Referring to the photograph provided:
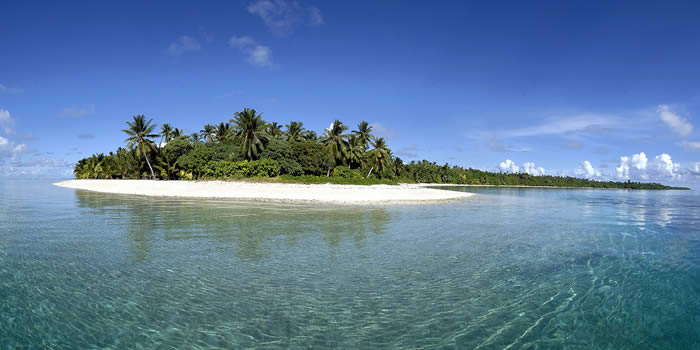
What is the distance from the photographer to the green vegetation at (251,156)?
5891cm

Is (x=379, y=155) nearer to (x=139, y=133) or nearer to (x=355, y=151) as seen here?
(x=355, y=151)

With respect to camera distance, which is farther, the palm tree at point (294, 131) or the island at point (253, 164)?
the palm tree at point (294, 131)

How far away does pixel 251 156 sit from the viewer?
61.1 m

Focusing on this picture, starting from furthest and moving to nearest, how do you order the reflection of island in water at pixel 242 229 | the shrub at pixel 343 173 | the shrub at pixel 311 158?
the shrub at pixel 343 173, the shrub at pixel 311 158, the reflection of island in water at pixel 242 229

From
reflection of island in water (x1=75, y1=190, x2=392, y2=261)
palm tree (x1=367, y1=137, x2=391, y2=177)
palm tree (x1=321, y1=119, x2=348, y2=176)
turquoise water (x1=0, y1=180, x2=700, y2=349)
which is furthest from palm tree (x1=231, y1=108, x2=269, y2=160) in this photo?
turquoise water (x1=0, y1=180, x2=700, y2=349)

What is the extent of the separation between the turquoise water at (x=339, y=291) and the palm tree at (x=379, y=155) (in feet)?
194

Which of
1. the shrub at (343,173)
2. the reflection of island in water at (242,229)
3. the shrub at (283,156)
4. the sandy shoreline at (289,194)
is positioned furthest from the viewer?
the shrub at (343,173)

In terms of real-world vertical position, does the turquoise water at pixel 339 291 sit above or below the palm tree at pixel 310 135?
below

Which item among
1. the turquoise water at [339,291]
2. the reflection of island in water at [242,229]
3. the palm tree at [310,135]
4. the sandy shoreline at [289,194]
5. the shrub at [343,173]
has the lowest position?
the turquoise water at [339,291]

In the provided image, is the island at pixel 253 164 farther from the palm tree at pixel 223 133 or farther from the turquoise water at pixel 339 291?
the turquoise water at pixel 339 291

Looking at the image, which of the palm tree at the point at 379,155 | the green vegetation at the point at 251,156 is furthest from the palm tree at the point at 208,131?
the palm tree at the point at 379,155

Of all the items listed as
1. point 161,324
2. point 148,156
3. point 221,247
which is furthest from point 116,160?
point 161,324

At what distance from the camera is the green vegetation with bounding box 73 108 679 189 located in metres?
58.9

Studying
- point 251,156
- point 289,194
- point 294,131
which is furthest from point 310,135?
point 289,194
